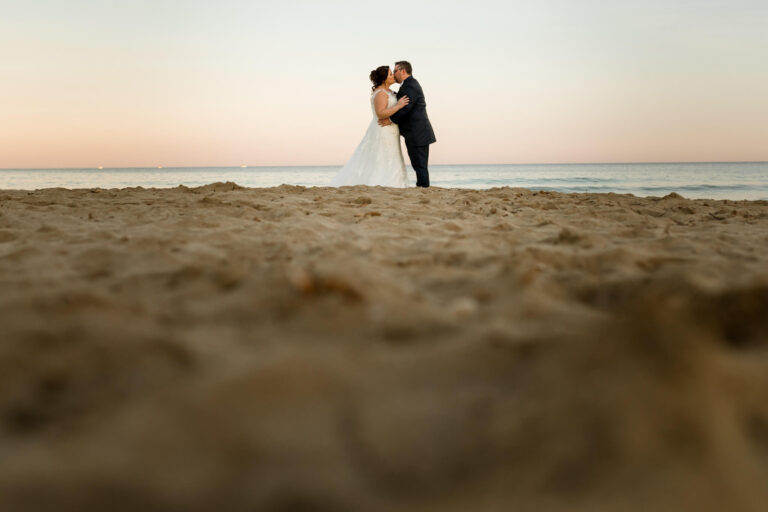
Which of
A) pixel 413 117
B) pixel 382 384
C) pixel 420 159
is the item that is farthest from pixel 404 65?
pixel 382 384

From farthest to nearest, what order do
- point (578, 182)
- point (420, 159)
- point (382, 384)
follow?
point (578, 182) → point (420, 159) → point (382, 384)

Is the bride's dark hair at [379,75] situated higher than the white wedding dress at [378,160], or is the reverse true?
the bride's dark hair at [379,75]

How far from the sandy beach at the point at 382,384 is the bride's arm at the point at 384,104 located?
503 cm

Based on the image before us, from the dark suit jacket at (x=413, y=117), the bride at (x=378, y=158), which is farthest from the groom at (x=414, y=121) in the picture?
the bride at (x=378, y=158)

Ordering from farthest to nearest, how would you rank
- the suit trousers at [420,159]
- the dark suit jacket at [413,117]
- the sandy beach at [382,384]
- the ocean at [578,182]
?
the ocean at [578,182]
the suit trousers at [420,159]
the dark suit jacket at [413,117]
the sandy beach at [382,384]

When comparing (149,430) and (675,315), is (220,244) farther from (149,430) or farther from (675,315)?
(675,315)

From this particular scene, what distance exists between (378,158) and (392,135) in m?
0.37

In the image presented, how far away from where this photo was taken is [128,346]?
3.04ft

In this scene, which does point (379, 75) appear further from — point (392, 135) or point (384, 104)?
point (392, 135)

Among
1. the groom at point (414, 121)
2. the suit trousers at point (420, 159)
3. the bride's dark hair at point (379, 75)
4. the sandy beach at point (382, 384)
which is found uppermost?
the bride's dark hair at point (379, 75)

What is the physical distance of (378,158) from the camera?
6.64 metres

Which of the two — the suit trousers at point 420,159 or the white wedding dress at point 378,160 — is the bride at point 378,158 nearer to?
the white wedding dress at point 378,160

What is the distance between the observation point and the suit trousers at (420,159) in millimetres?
6555

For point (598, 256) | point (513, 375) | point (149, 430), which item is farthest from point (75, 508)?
point (598, 256)
